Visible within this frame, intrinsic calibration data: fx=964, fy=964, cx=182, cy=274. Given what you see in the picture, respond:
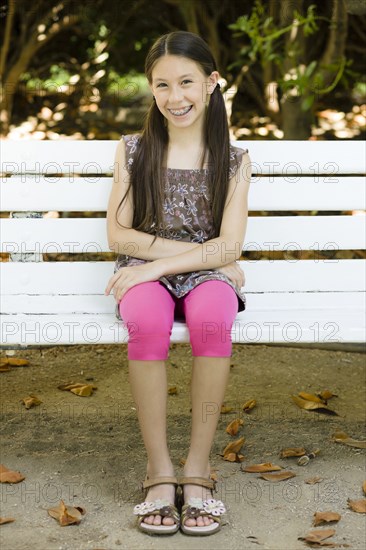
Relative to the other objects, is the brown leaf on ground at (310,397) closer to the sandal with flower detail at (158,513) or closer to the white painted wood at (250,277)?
the white painted wood at (250,277)

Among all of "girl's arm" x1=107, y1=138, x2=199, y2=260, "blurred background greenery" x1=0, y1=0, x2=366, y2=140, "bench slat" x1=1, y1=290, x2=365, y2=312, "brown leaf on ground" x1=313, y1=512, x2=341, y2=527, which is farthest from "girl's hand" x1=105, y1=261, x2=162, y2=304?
"blurred background greenery" x1=0, y1=0, x2=366, y2=140

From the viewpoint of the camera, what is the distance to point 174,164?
319 cm

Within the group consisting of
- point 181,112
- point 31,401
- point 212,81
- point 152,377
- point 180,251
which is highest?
point 212,81

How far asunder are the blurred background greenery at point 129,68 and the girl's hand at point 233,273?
94.2 inches

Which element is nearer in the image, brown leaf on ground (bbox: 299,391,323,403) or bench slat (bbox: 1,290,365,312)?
bench slat (bbox: 1,290,365,312)

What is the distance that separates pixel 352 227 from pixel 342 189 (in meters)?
0.14

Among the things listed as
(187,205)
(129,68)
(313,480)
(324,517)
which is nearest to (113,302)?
(187,205)

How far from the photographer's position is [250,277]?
11.2 feet

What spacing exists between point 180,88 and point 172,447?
3.96 feet

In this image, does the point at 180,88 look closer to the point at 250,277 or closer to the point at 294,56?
the point at 250,277

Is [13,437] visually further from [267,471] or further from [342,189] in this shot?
[342,189]

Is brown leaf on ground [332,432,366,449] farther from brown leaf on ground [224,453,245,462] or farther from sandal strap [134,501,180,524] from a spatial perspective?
→ sandal strap [134,501,180,524]

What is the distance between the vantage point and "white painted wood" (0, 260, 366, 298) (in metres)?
3.35

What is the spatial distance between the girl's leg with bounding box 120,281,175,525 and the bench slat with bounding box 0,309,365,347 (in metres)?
0.09
